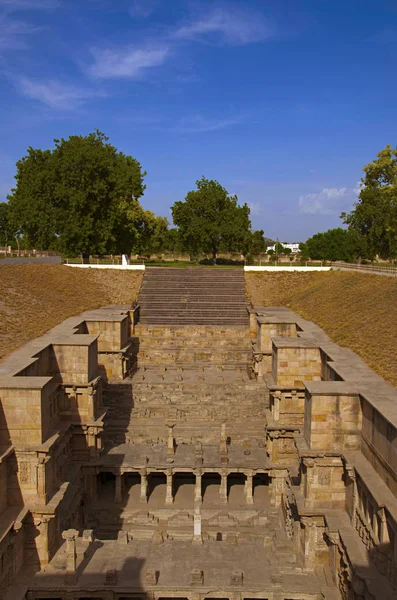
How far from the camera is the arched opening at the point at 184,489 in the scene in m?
20.5

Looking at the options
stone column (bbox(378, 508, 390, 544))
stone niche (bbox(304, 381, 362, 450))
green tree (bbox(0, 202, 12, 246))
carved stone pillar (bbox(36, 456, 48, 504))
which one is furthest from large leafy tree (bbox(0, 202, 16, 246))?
stone column (bbox(378, 508, 390, 544))

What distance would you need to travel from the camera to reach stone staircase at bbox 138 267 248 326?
3706 cm

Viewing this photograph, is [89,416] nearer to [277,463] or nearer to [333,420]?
[277,463]

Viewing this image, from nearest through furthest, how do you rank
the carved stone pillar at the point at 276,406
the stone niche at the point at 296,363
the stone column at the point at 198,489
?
the stone column at the point at 198,489, the carved stone pillar at the point at 276,406, the stone niche at the point at 296,363

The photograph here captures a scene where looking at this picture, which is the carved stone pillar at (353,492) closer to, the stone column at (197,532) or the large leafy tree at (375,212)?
the stone column at (197,532)

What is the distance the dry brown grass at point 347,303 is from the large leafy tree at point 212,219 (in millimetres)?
10466

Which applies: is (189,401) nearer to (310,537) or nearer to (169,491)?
(169,491)

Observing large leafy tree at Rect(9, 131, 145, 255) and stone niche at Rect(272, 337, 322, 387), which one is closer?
stone niche at Rect(272, 337, 322, 387)

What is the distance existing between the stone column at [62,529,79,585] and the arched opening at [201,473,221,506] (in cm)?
704

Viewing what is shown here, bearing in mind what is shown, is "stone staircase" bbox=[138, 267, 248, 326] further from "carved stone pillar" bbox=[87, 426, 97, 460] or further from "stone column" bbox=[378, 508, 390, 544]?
"stone column" bbox=[378, 508, 390, 544]

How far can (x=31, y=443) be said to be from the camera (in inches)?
602

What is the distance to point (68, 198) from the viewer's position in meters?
44.8

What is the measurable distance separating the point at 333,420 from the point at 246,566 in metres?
5.27

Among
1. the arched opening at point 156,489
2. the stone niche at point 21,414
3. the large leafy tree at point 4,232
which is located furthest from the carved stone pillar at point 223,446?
the large leafy tree at point 4,232
